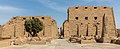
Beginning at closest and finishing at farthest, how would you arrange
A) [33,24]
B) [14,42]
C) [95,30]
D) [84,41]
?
[14,42]
[84,41]
[33,24]
[95,30]

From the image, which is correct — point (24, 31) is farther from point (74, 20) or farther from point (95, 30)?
point (95, 30)

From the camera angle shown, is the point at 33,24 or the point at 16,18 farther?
the point at 16,18

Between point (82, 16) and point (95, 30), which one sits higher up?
point (82, 16)

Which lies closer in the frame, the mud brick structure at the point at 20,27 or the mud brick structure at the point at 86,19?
the mud brick structure at the point at 86,19

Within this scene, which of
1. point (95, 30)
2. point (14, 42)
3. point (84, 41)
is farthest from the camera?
point (95, 30)

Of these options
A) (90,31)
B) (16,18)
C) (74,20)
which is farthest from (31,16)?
(90,31)

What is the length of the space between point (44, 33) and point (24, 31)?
3.89 metres

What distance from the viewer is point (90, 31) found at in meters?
38.7

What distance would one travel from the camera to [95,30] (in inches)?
1519

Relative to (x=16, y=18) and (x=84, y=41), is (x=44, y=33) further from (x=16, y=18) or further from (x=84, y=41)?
(x=84, y=41)

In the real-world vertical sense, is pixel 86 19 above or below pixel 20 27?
above

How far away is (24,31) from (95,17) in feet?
45.0

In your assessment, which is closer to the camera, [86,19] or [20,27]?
[86,19]

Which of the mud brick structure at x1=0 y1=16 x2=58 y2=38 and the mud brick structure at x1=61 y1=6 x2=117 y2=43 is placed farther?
the mud brick structure at x1=0 y1=16 x2=58 y2=38
